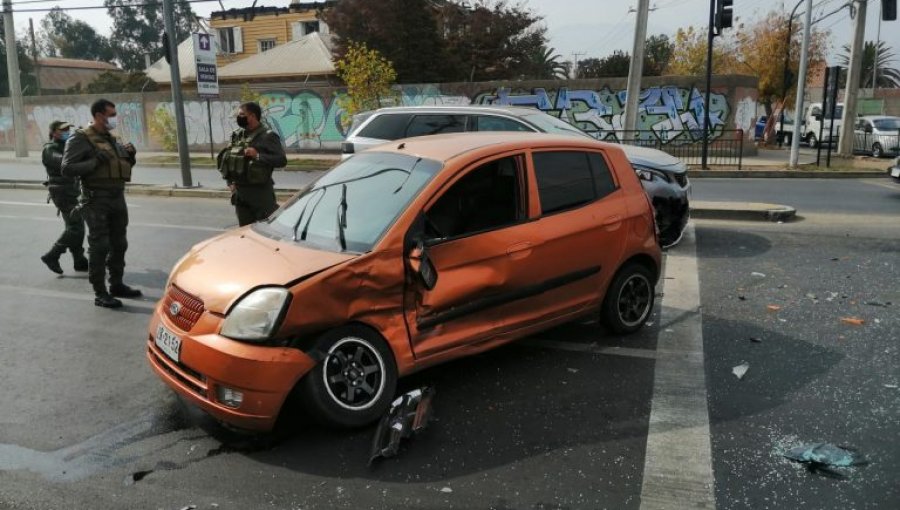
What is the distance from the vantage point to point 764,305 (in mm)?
6277

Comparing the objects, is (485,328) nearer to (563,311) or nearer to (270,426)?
(563,311)

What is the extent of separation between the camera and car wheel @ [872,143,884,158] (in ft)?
74.6

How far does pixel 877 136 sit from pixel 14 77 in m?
32.1

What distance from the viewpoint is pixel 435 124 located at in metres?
9.74

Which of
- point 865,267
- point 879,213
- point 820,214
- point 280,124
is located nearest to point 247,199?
point 865,267

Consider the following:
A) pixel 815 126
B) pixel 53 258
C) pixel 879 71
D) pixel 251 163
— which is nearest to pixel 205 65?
pixel 53 258

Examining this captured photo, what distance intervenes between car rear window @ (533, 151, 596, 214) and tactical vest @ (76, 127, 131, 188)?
4038 millimetres

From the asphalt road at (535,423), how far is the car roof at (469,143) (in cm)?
152

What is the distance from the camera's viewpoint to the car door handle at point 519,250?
449cm

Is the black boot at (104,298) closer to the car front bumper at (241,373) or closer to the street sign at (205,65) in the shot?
the car front bumper at (241,373)

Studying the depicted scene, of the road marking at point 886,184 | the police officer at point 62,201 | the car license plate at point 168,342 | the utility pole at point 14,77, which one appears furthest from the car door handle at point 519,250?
the utility pole at point 14,77

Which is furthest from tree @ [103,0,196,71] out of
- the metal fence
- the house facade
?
the metal fence

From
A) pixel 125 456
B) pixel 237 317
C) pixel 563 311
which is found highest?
pixel 237 317

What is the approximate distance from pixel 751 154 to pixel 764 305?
18.7m
